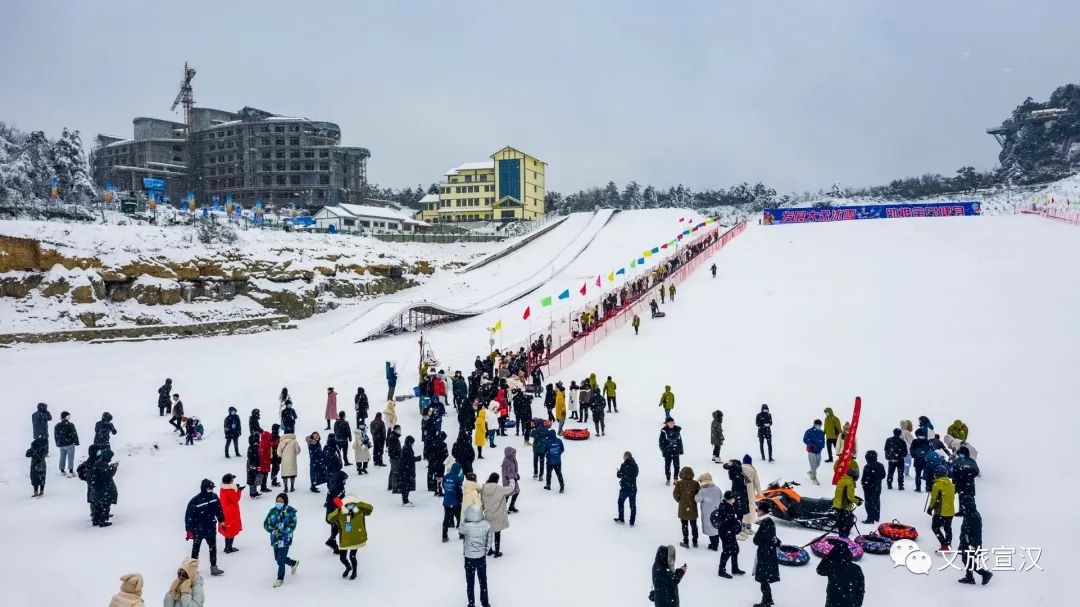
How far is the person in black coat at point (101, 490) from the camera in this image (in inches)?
420

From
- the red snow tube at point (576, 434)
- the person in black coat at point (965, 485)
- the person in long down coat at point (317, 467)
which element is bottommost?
the red snow tube at point (576, 434)

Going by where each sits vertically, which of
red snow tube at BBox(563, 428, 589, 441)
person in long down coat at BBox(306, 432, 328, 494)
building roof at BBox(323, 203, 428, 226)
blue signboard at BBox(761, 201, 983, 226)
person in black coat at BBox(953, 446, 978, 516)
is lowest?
red snow tube at BBox(563, 428, 589, 441)

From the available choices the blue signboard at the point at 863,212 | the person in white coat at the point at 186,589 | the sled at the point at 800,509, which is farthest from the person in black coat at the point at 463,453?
the blue signboard at the point at 863,212

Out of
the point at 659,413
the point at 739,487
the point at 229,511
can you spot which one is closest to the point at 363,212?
the point at 659,413

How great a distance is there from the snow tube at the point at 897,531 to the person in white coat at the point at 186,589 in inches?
368

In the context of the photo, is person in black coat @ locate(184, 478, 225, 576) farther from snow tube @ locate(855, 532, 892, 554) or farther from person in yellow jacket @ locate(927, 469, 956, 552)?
person in yellow jacket @ locate(927, 469, 956, 552)

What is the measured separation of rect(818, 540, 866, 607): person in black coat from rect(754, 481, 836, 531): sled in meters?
4.05

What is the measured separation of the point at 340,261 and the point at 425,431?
33.9 m

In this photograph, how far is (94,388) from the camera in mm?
22625

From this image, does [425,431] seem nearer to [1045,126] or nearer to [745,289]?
[745,289]

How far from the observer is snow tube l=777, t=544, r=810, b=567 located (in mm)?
9289

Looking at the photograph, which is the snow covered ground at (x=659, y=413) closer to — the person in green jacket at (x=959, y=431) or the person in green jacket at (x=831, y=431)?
the person in green jacket at (x=831, y=431)

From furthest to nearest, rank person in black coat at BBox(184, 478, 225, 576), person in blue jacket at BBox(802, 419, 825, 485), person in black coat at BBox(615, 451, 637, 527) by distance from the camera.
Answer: person in blue jacket at BBox(802, 419, 825, 485), person in black coat at BBox(615, 451, 637, 527), person in black coat at BBox(184, 478, 225, 576)

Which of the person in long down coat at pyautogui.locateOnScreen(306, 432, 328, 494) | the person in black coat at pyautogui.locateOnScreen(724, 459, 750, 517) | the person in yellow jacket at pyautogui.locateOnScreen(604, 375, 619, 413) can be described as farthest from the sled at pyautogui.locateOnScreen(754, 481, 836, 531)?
the person in long down coat at pyautogui.locateOnScreen(306, 432, 328, 494)
